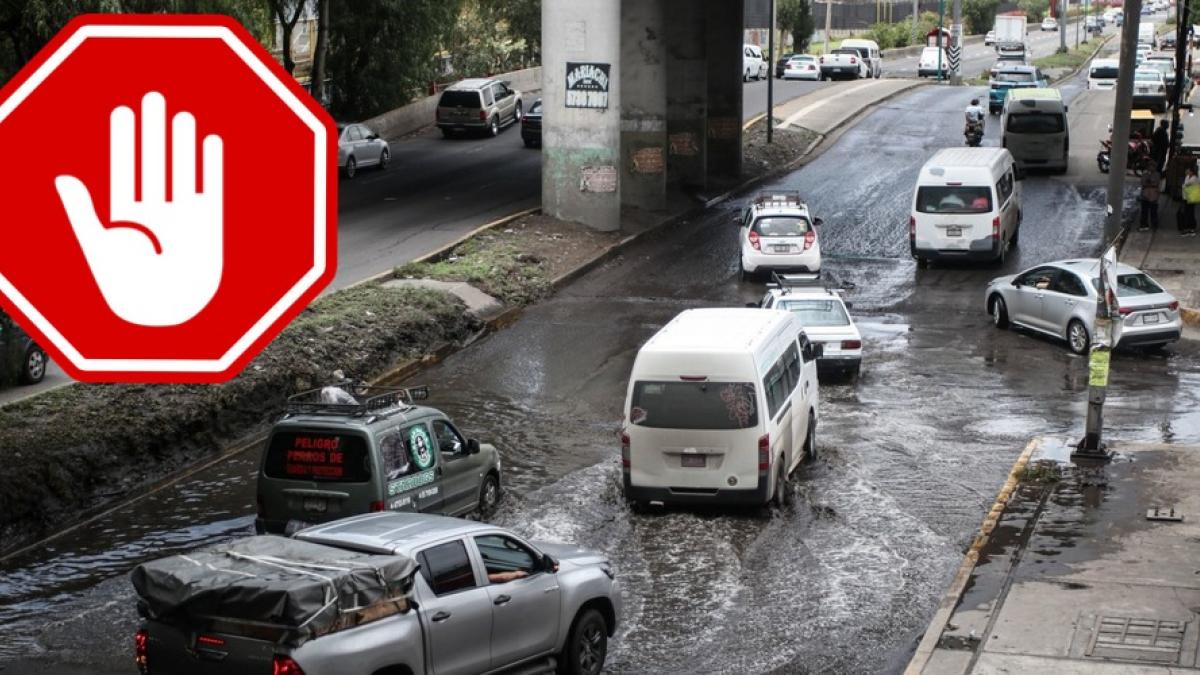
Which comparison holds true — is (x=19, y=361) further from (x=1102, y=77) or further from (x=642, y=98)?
(x=1102, y=77)

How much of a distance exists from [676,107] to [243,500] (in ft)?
101

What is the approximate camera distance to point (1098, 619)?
14.6 meters

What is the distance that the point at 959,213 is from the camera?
1490 inches

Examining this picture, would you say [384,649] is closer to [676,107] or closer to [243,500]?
[243,500]

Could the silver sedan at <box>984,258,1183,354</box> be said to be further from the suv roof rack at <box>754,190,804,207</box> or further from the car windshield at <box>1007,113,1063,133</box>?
the car windshield at <box>1007,113,1063,133</box>

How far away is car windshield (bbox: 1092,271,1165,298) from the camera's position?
29984 millimetres

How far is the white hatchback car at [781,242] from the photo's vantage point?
36.5 m

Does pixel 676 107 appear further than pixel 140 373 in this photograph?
Yes

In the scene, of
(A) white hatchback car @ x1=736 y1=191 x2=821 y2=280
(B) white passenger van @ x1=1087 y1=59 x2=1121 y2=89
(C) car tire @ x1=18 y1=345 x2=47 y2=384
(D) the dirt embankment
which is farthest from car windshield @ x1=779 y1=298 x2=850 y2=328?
(B) white passenger van @ x1=1087 y1=59 x2=1121 y2=89

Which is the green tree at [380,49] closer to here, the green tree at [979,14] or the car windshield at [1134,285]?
the car windshield at [1134,285]

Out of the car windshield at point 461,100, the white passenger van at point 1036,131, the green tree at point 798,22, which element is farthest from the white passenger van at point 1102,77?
the car windshield at point 461,100

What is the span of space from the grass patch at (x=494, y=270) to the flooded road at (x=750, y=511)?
0.63 m

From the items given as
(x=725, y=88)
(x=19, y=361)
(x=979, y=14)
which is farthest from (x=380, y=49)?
(x=979, y=14)

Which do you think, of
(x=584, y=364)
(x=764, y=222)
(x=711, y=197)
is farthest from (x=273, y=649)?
(x=711, y=197)
